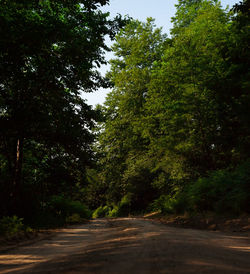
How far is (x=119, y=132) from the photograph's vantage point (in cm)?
2758

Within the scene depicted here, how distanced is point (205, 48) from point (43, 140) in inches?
491

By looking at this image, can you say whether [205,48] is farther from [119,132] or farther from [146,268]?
[146,268]

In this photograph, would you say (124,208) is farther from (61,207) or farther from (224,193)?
(224,193)

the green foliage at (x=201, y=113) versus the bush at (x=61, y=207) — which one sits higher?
the green foliage at (x=201, y=113)

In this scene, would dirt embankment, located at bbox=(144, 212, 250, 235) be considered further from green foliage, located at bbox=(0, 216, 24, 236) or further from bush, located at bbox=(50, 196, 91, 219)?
bush, located at bbox=(50, 196, 91, 219)

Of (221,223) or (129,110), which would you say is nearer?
(221,223)

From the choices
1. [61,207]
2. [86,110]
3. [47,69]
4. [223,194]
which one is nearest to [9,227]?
[47,69]

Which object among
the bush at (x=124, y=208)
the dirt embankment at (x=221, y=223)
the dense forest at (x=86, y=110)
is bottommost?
the bush at (x=124, y=208)

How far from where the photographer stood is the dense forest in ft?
27.8

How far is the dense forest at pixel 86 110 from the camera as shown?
848 centimetres

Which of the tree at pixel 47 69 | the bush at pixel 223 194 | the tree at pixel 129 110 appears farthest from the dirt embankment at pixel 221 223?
the tree at pixel 129 110

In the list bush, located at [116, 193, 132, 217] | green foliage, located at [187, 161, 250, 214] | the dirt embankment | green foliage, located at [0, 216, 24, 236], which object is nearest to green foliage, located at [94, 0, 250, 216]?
green foliage, located at [187, 161, 250, 214]

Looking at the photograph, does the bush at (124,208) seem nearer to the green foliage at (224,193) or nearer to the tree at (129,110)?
the tree at (129,110)

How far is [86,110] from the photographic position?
13453mm
